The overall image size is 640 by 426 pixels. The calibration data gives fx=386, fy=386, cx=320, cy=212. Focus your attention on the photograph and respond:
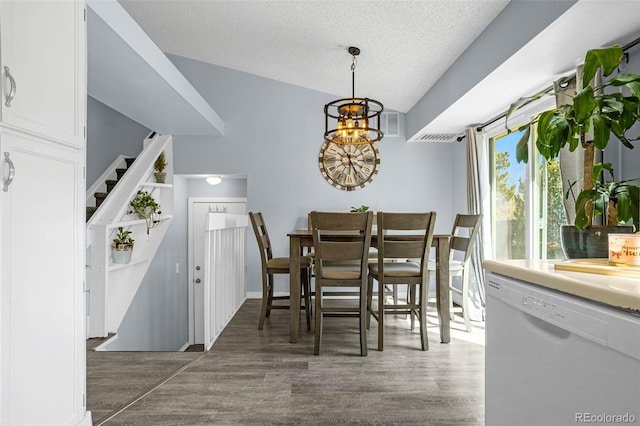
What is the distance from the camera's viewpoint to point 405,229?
286cm

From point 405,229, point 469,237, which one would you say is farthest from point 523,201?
point 405,229

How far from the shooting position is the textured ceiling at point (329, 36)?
9.53ft

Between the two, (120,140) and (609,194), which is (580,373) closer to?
(609,194)

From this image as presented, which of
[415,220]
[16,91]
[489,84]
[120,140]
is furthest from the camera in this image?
[120,140]

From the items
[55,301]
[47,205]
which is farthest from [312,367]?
[47,205]

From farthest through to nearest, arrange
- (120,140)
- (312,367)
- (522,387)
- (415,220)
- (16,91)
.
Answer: (120,140)
(415,220)
(312,367)
(16,91)
(522,387)

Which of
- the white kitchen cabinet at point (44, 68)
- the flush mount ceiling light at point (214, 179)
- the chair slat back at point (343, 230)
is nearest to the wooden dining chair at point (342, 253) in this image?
the chair slat back at point (343, 230)

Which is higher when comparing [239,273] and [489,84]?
[489,84]

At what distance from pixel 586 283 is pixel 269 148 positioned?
4.49 metres

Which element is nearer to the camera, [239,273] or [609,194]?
[609,194]

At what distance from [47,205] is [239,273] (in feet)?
9.66

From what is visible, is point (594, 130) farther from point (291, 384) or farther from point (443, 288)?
point (291, 384)

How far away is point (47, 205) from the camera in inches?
60.9
